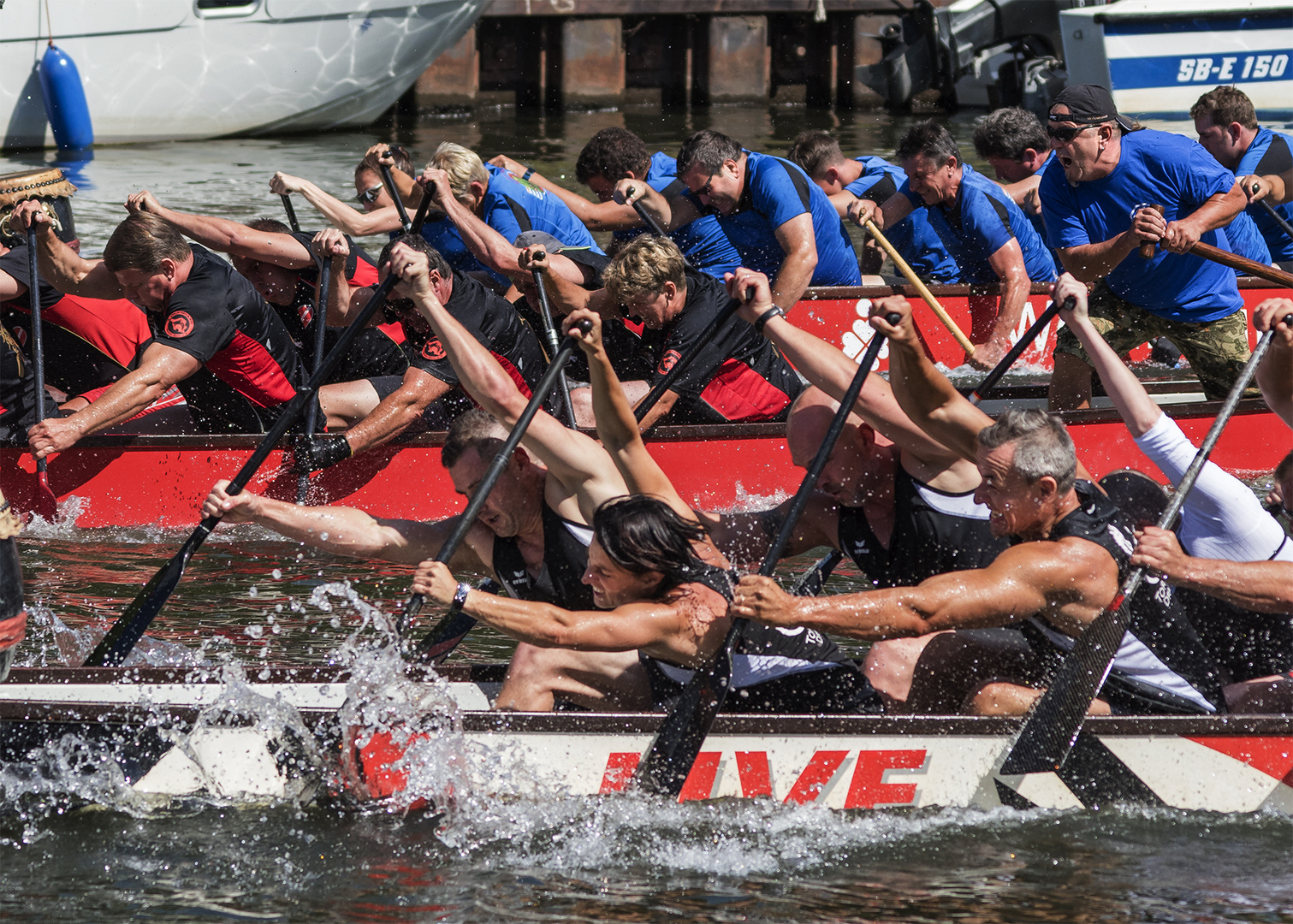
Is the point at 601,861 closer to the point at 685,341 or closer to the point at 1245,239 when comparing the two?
the point at 685,341

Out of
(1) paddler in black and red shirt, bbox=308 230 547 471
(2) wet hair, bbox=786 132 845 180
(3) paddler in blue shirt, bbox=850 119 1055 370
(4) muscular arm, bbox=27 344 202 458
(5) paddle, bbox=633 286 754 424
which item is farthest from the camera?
(2) wet hair, bbox=786 132 845 180

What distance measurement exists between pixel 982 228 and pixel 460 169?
3.14m

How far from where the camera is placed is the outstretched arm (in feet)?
24.8

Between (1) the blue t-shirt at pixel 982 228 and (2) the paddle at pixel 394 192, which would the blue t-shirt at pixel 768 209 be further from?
(2) the paddle at pixel 394 192

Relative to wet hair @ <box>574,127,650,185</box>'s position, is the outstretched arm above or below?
below

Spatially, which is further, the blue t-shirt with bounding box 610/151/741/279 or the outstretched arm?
the blue t-shirt with bounding box 610/151/741/279

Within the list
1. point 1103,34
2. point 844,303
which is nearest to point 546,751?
point 844,303

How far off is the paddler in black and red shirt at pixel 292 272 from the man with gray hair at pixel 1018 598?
3.77 meters

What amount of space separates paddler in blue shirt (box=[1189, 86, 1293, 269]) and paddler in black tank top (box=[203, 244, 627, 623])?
5702 millimetres

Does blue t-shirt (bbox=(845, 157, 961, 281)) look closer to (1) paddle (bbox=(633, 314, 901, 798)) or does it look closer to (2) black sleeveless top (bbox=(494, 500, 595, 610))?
(2) black sleeveless top (bbox=(494, 500, 595, 610))

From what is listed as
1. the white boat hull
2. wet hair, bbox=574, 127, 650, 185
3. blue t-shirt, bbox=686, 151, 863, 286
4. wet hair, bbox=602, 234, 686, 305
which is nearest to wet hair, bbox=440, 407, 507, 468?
wet hair, bbox=602, 234, 686, 305

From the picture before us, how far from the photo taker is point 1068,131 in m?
7.45

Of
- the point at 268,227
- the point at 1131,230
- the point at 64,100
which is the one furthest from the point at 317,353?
the point at 64,100

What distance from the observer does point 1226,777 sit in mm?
4637
